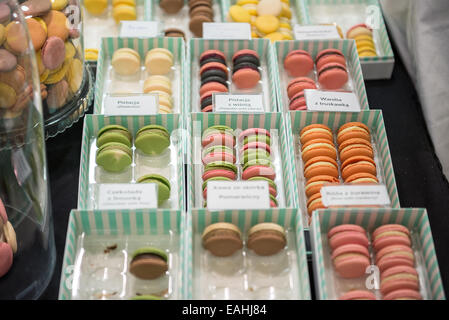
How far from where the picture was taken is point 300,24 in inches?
115

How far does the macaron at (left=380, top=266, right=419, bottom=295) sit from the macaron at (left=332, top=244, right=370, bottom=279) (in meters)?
0.07

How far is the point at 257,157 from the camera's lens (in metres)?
2.24

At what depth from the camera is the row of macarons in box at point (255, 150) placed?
216cm

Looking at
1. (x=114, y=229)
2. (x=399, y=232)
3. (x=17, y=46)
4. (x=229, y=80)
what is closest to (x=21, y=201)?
(x=114, y=229)

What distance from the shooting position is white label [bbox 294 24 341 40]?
2785 mm

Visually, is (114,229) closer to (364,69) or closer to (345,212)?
(345,212)

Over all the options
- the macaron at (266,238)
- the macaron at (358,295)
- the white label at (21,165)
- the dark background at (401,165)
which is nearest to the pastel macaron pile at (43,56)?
the white label at (21,165)

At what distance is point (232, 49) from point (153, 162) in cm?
75

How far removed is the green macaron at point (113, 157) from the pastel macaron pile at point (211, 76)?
41 cm

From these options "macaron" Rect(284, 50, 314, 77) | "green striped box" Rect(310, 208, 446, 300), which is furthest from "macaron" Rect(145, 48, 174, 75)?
"green striped box" Rect(310, 208, 446, 300)

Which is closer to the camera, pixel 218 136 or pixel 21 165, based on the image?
pixel 21 165

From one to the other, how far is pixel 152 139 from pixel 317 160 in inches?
24.7

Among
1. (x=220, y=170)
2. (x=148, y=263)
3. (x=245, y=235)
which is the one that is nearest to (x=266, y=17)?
(x=220, y=170)

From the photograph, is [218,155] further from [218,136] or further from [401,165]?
[401,165]
